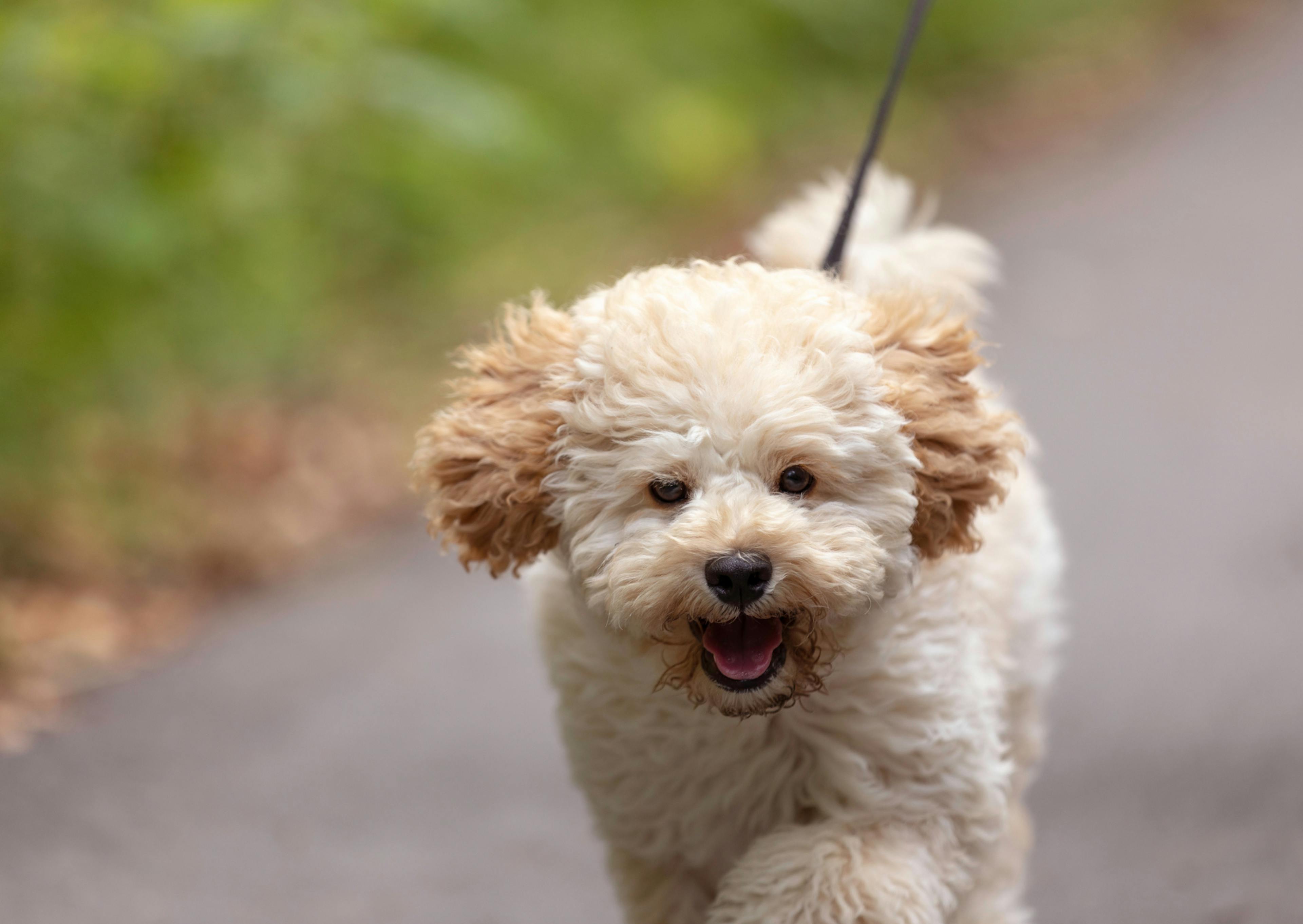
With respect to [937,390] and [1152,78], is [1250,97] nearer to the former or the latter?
[1152,78]

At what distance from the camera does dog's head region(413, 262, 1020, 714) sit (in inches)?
110

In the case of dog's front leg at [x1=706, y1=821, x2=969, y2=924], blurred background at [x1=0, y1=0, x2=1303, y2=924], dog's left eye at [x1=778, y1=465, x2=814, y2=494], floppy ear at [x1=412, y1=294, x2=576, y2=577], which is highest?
blurred background at [x1=0, y1=0, x2=1303, y2=924]

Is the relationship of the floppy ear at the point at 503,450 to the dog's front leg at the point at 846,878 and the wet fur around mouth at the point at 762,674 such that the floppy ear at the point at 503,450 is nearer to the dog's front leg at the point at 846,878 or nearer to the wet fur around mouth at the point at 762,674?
the wet fur around mouth at the point at 762,674

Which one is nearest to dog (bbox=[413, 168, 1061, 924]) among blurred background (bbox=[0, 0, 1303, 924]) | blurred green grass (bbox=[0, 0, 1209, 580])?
blurred background (bbox=[0, 0, 1303, 924])

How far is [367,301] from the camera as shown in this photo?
9211mm

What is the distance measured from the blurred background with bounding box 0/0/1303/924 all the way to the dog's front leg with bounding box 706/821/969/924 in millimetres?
1070

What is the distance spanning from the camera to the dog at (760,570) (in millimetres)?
2846

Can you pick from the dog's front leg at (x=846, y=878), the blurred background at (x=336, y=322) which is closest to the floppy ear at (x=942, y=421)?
the dog's front leg at (x=846, y=878)

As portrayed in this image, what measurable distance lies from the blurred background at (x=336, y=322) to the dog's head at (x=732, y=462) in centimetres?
77

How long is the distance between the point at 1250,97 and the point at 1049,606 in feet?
27.7

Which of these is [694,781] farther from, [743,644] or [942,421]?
[942,421]

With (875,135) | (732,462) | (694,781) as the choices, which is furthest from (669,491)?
(875,135)

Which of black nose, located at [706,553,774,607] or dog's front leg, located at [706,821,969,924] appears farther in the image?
dog's front leg, located at [706,821,969,924]

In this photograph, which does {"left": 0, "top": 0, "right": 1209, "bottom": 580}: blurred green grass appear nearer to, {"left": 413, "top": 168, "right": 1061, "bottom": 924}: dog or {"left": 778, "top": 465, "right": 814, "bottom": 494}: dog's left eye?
{"left": 413, "top": 168, "right": 1061, "bottom": 924}: dog
